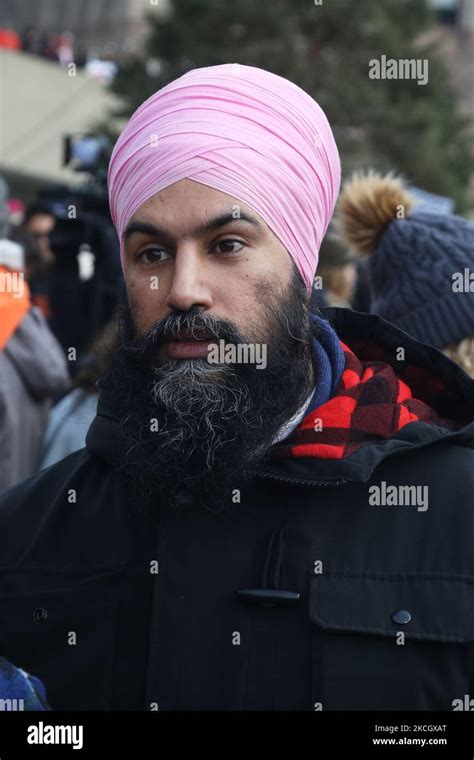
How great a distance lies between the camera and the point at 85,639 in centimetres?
229

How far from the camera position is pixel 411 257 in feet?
10.3

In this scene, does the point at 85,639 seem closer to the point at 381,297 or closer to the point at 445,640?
the point at 445,640

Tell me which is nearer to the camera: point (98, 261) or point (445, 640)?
point (445, 640)

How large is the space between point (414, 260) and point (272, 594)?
1.26 metres

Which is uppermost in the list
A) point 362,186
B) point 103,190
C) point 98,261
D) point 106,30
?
point 106,30

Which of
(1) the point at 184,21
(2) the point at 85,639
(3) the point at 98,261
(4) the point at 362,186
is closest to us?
(2) the point at 85,639

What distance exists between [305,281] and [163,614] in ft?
2.45

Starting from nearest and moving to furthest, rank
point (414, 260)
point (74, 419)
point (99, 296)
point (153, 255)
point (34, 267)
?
point (153, 255) < point (414, 260) < point (74, 419) < point (99, 296) < point (34, 267)

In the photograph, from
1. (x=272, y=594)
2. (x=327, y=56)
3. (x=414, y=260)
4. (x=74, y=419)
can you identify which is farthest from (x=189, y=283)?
(x=327, y=56)

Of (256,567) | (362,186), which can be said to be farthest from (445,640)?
(362,186)

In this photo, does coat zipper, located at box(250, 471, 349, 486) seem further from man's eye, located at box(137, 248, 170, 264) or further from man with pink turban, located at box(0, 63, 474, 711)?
man's eye, located at box(137, 248, 170, 264)

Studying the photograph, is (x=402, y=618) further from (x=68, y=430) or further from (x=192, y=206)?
(x=68, y=430)

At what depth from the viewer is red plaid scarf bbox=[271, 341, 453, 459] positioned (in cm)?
225

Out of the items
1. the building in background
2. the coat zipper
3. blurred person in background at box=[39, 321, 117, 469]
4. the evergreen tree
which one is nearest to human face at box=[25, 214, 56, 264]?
blurred person in background at box=[39, 321, 117, 469]
